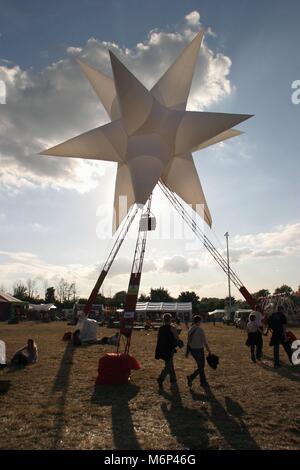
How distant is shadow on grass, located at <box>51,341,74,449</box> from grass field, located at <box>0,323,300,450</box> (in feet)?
0.05

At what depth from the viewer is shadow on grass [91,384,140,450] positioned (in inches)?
202

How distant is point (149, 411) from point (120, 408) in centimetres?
57

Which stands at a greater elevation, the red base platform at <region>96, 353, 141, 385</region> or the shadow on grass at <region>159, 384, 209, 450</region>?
the red base platform at <region>96, 353, 141, 385</region>

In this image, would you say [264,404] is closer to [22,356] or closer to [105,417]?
[105,417]

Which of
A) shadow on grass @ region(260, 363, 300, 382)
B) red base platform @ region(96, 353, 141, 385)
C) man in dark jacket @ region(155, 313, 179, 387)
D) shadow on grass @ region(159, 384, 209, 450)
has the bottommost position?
shadow on grass @ region(159, 384, 209, 450)

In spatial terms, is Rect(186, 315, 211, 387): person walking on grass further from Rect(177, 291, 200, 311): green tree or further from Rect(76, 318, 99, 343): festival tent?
Rect(177, 291, 200, 311): green tree

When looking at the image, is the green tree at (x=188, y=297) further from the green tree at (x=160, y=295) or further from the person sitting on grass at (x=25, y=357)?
the person sitting on grass at (x=25, y=357)

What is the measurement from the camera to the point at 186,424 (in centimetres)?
595

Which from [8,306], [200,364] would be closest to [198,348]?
[200,364]

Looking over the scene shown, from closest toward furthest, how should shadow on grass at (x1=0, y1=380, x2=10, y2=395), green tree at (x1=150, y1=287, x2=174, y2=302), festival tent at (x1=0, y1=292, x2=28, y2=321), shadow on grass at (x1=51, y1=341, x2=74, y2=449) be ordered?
shadow on grass at (x1=51, y1=341, x2=74, y2=449), shadow on grass at (x1=0, y1=380, x2=10, y2=395), festival tent at (x1=0, y1=292, x2=28, y2=321), green tree at (x1=150, y1=287, x2=174, y2=302)

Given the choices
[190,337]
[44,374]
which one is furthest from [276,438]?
[44,374]

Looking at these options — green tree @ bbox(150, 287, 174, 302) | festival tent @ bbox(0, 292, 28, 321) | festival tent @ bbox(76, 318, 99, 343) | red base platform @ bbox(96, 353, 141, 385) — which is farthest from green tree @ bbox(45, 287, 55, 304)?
red base platform @ bbox(96, 353, 141, 385)

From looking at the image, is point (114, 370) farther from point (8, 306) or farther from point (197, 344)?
point (8, 306)

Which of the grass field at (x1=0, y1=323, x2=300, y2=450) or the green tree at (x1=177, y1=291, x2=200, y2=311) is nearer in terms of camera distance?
the grass field at (x1=0, y1=323, x2=300, y2=450)
